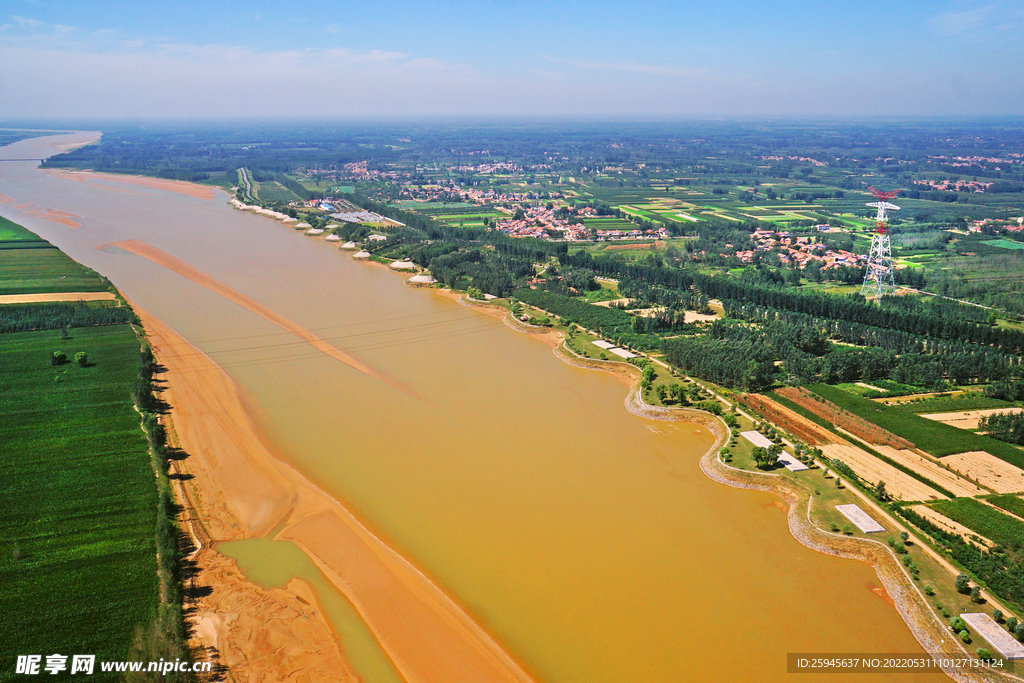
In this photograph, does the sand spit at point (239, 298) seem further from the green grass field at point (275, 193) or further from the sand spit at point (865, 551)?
the green grass field at point (275, 193)

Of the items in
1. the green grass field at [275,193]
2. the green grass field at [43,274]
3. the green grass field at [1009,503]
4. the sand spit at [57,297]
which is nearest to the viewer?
the green grass field at [1009,503]

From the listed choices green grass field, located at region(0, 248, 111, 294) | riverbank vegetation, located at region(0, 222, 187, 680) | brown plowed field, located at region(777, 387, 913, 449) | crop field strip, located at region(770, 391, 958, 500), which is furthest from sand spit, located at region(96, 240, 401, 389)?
brown plowed field, located at region(777, 387, 913, 449)

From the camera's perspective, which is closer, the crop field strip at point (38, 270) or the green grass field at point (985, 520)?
the green grass field at point (985, 520)

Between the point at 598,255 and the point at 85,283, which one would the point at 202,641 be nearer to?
the point at 85,283

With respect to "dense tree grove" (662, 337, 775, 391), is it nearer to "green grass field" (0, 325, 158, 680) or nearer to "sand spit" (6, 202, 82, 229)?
"green grass field" (0, 325, 158, 680)

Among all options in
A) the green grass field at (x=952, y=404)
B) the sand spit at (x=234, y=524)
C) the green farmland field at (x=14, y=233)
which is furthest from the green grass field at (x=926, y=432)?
the green farmland field at (x=14, y=233)

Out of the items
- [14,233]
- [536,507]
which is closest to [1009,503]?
[536,507]

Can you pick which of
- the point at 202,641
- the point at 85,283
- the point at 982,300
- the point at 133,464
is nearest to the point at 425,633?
the point at 202,641
